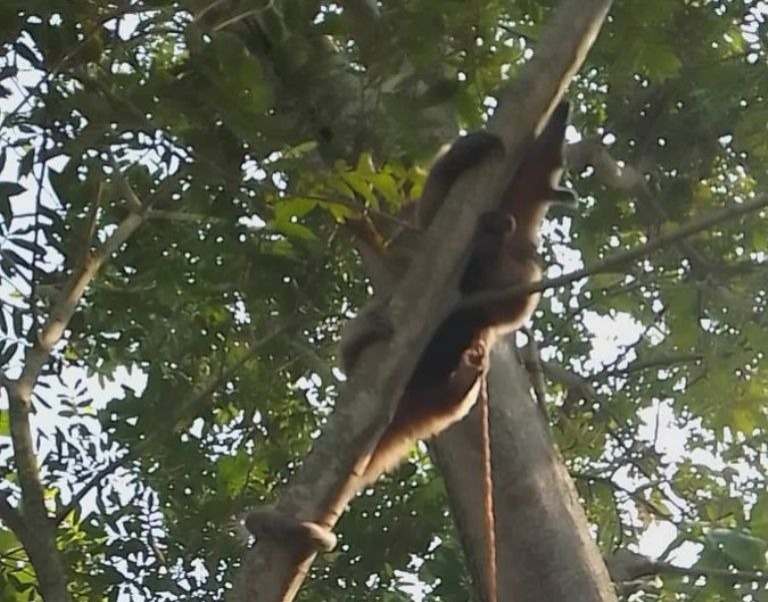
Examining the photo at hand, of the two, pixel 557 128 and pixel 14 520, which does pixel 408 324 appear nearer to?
pixel 14 520

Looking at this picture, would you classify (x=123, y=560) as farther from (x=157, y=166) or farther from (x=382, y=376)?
(x=382, y=376)

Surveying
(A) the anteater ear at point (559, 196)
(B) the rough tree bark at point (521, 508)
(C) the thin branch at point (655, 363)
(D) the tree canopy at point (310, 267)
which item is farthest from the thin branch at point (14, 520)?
(C) the thin branch at point (655, 363)

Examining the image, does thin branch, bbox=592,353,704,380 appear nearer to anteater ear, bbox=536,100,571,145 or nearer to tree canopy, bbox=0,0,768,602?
tree canopy, bbox=0,0,768,602

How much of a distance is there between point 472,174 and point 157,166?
96cm

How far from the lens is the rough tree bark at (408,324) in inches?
72.5

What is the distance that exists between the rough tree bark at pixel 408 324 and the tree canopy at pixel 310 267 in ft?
0.52

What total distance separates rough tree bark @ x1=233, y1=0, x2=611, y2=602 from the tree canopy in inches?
6.3

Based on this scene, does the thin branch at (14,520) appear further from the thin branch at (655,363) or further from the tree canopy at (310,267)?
the thin branch at (655,363)

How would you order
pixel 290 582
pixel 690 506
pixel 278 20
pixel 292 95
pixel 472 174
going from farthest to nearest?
pixel 690 506
pixel 292 95
pixel 278 20
pixel 472 174
pixel 290 582

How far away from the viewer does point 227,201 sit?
3.11m

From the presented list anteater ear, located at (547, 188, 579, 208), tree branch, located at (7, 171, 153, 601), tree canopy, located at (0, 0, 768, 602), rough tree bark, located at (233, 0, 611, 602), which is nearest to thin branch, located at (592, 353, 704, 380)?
tree canopy, located at (0, 0, 768, 602)

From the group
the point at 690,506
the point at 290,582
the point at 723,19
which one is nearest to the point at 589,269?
the point at 290,582

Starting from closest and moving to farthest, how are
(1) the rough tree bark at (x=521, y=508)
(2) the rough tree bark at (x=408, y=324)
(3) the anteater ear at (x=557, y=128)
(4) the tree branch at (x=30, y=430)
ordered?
(2) the rough tree bark at (x=408, y=324) < (4) the tree branch at (x=30, y=430) < (1) the rough tree bark at (x=521, y=508) < (3) the anteater ear at (x=557, y=128)

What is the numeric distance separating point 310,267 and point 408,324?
1.44 m
